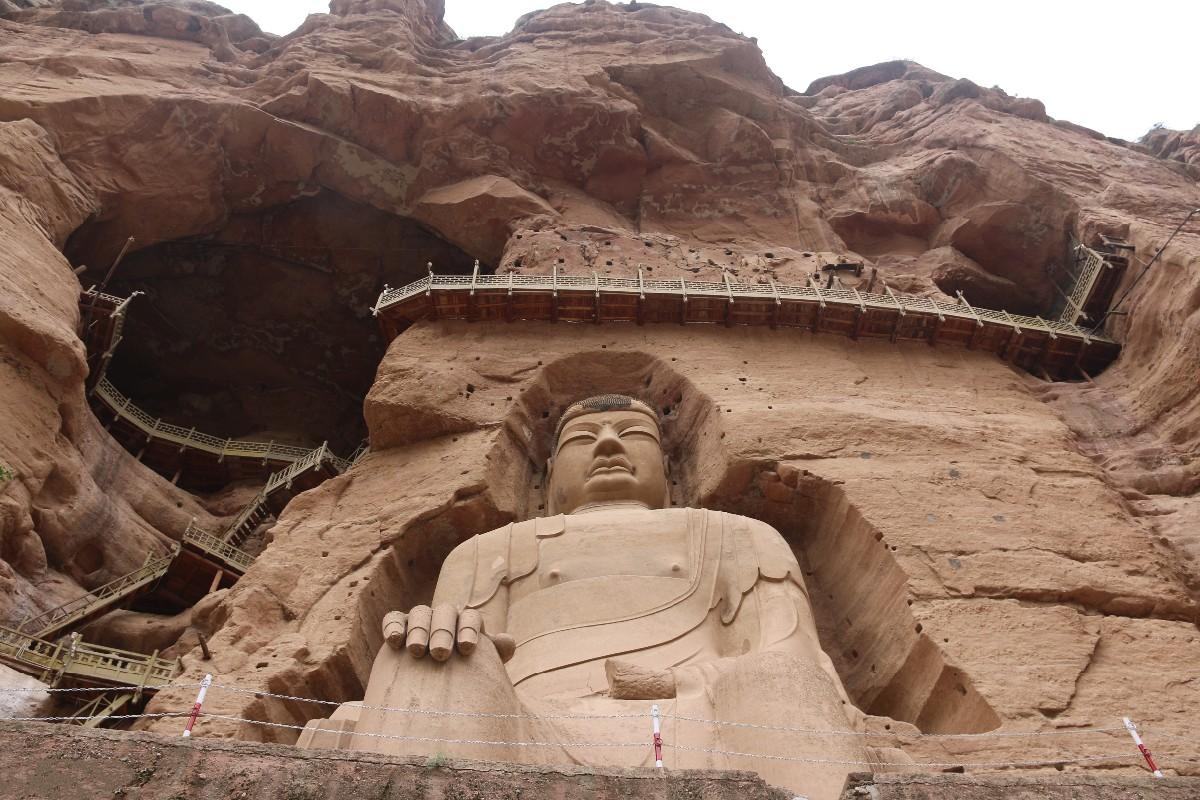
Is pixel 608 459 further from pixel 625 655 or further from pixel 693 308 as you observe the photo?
pixel 693 308

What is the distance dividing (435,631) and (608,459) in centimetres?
474

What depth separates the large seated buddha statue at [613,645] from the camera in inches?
194

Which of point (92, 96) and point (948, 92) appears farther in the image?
point (948, 92)

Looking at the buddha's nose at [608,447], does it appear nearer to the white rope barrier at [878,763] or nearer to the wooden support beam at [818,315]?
the wooden support beam at [818,315]

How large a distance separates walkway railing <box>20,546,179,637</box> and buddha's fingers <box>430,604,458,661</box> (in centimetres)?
683

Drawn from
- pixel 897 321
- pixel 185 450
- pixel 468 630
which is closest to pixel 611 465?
pixel 468 630

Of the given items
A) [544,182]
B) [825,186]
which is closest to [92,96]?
[544,182]

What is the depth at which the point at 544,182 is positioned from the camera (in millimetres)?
18047

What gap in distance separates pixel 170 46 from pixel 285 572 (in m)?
14.4

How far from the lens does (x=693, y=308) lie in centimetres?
1303

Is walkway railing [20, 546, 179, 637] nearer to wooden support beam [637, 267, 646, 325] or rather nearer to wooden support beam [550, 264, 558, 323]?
wooden support beam [550, 264, 558, 323]

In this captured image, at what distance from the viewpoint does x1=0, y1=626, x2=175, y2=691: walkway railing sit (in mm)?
9406

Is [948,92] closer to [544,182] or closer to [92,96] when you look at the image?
[544,182]

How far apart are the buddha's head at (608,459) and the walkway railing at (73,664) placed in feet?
12.9
